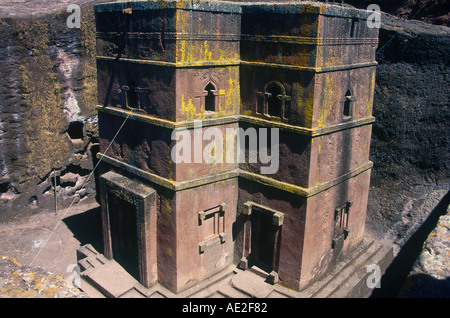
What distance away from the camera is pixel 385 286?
10.8 meters

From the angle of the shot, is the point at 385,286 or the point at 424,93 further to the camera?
the point at 424,93

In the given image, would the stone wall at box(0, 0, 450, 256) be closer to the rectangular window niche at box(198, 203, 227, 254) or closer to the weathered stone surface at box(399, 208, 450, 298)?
the weathered stone surface at box(399, 208, 450, 298)

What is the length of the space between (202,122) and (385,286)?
6179 millimetres

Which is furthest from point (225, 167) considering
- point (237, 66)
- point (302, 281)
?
point (302, 281)

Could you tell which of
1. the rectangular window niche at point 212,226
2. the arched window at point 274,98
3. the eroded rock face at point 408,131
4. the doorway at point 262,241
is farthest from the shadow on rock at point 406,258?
the arched window at point 274,98

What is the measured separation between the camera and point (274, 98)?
8.87 metres

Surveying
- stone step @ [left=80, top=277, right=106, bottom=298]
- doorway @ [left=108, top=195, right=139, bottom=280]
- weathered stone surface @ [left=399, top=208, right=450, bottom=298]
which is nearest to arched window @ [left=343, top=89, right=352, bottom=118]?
weathered stone surface @ [left=399, top=208, right=450, bottom=298]

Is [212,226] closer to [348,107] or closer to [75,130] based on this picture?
[348,107]

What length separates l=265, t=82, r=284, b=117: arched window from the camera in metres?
8.60

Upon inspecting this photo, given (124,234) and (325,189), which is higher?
(325,189)

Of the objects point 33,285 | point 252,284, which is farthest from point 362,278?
point 33,285

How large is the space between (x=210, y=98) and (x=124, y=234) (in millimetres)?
3808

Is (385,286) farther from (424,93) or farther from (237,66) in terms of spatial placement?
(237,66)

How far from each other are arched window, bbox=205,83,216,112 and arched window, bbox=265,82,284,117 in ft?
3.52
